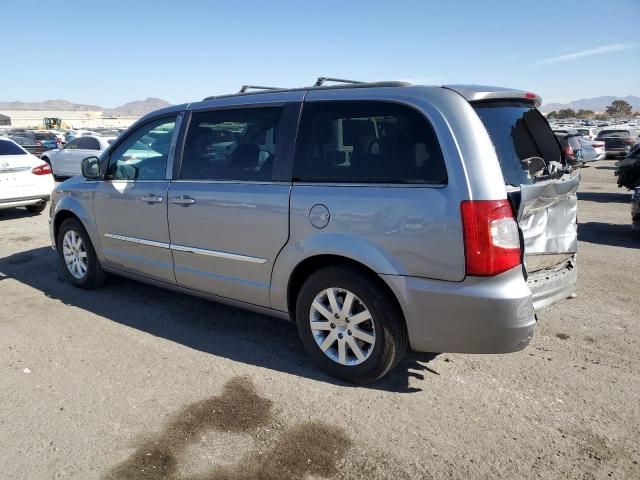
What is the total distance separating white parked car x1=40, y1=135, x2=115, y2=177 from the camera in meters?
15.6

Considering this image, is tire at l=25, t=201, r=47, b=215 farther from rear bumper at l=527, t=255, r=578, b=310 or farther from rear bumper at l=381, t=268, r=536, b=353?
rear bumper at l=527, t=255, r=578, b=310

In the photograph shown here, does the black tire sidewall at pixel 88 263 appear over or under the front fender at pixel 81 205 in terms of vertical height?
under

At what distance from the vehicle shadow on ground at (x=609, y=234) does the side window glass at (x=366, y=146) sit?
565cm

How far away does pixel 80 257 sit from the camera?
5371 mm

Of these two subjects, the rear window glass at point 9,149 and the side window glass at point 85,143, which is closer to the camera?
the rear window glass at point 9,149

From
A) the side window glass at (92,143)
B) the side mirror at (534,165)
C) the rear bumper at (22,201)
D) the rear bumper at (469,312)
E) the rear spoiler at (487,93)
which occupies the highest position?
the rear spoiler at (487,93)

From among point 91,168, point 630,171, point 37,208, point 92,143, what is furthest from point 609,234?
point 92,143

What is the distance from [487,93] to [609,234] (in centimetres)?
610

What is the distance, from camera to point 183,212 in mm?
4133

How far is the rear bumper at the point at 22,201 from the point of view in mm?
9028

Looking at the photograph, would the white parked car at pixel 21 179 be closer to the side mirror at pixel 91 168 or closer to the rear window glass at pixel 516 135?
the side mirror at pixel 91 168

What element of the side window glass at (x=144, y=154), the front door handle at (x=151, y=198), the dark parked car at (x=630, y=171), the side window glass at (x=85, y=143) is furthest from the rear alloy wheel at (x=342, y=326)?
the side window glass at (x=85, y=143)

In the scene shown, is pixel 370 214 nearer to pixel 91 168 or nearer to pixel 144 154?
pixel 144 154

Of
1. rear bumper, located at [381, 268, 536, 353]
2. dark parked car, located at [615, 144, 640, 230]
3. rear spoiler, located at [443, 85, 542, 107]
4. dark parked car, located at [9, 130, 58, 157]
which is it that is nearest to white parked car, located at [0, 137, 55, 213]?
rear bumper, located at [381, 268, 536, 353]
